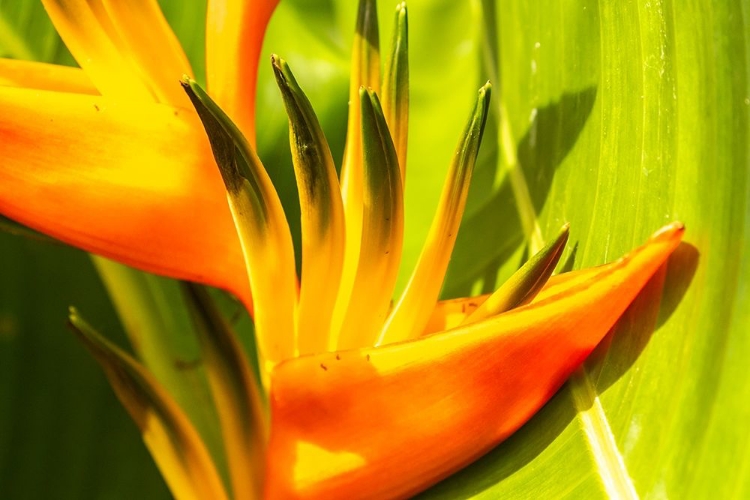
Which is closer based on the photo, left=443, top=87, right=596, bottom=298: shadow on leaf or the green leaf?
the green leaf

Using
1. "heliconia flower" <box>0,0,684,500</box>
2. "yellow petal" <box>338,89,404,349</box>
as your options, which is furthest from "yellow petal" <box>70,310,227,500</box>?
"yellow petal" <box>338,89,404,349</box>

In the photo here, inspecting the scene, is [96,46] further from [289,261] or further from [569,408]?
[569,408]

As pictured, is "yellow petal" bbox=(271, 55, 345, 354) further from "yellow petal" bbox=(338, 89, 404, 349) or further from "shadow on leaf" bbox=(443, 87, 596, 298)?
"shadow on leaf" bbox=(443, 87, 596, 298)

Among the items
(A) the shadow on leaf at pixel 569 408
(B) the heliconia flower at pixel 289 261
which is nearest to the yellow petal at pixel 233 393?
(B) the heliconia flower at pixel 289 261

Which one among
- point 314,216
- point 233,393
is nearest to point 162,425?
point 233,393

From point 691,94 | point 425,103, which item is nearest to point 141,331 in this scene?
point 425,103

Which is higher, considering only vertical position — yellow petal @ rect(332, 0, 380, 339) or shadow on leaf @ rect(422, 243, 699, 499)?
yellow petal @ rect(332, 0, 380, 339)

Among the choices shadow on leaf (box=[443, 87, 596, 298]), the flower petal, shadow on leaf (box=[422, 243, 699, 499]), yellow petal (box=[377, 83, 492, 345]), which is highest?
the flower petal
